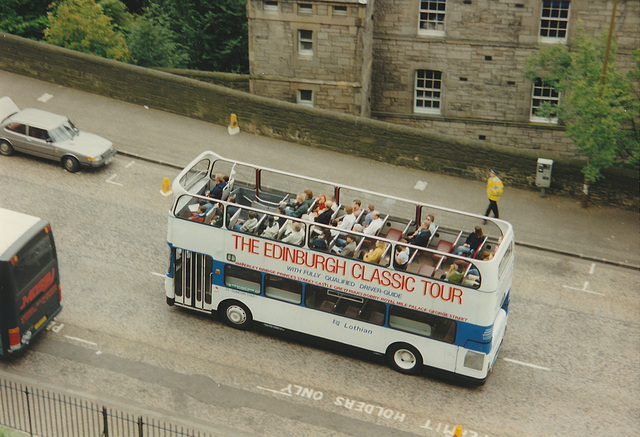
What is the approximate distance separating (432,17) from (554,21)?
443 cm

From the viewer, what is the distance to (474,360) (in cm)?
2198

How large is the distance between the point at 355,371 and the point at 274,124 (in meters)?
12.9

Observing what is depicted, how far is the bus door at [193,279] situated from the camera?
23.6 meters

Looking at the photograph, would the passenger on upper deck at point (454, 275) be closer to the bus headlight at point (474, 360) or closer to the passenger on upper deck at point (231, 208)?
the bus headlight at point (474, 360)

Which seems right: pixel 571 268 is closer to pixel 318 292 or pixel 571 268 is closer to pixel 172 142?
pixel 318 292

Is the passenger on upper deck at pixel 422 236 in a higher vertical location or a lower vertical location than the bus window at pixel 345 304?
higher

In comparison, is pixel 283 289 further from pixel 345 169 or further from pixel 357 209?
pixel 345 169

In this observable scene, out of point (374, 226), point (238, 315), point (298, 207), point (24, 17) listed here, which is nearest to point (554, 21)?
point (374, 226)

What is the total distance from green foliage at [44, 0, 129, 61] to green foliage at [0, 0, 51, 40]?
98.4 inches

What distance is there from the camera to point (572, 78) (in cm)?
3162

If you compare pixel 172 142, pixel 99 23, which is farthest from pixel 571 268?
pixel 99 23

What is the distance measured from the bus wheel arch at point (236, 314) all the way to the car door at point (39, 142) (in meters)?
9.35

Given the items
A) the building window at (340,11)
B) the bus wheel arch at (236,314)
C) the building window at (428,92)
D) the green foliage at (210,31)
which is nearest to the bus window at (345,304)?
the bus wheel arch at (236,314)

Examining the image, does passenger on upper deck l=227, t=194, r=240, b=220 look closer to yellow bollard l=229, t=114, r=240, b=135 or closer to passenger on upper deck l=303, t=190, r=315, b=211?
passenger on upper deck l=303, t=190, r=315, b=211
